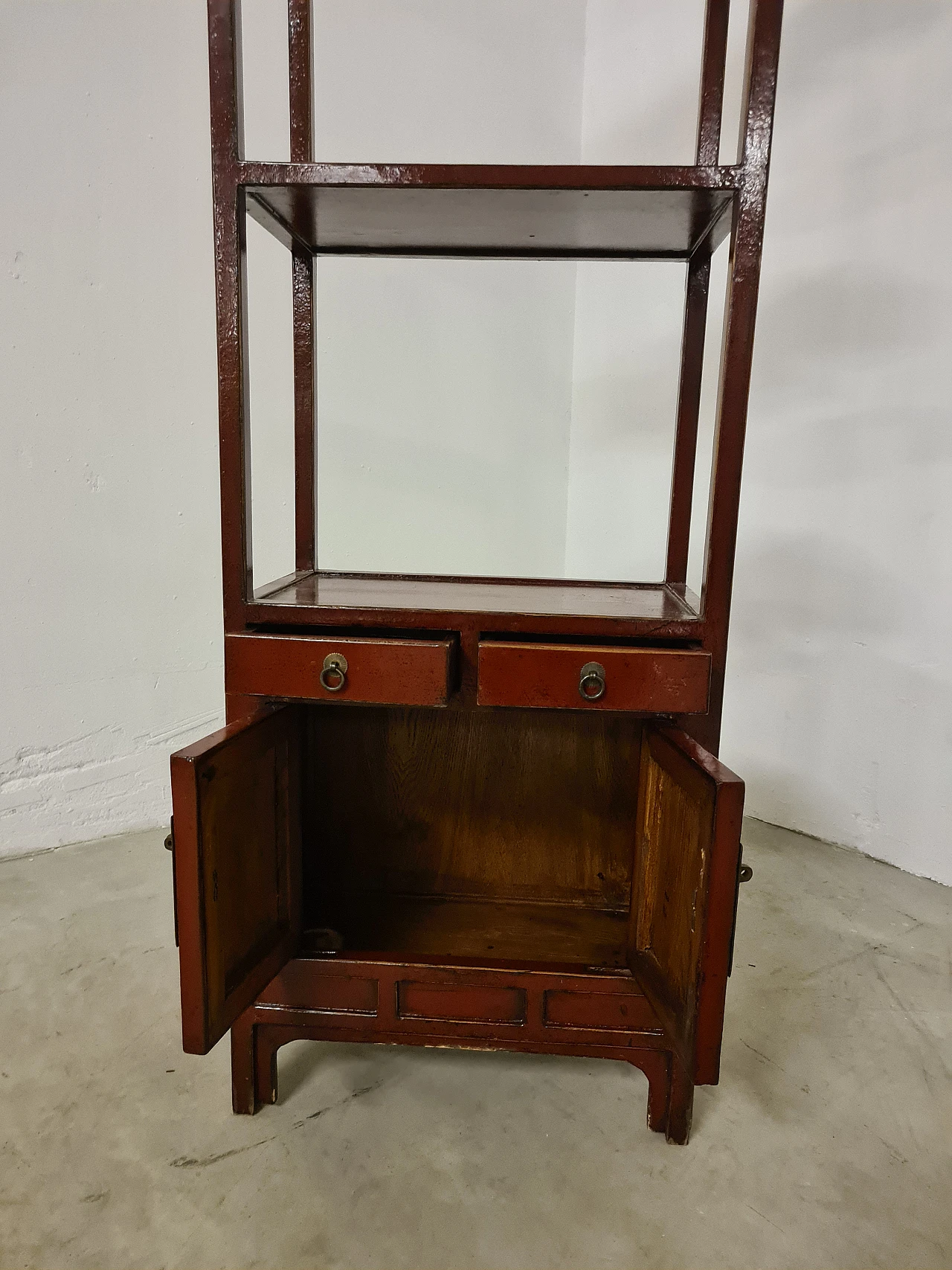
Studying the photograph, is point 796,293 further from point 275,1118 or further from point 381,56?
point 275,1118

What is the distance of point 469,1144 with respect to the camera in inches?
53.2

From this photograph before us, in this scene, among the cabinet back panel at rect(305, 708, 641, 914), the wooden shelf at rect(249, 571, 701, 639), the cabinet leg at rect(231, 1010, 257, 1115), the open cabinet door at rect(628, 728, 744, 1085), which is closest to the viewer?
the open cabinet door at rect(628, 728, 744, 1085)

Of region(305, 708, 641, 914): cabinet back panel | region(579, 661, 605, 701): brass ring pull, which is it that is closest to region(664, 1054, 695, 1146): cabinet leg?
region(305, 708, 641, 914): cabinet back panel

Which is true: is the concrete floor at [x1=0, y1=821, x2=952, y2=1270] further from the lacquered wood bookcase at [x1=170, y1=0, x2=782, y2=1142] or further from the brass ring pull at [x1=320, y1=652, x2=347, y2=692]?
the brass ring pull at [x1=320, y1=652, x2=347, y2=692]

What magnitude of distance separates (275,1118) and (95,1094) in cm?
34

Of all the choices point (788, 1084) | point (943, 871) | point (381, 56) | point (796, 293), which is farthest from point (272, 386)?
point (943, 871)

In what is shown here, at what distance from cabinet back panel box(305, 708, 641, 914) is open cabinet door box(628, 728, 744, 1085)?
233 mm

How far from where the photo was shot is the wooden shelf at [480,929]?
1.49 m

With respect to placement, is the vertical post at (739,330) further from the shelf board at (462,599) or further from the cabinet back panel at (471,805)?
the cabinet back panel at (471,805)

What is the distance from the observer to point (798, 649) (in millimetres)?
2594

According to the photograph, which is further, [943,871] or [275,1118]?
[943,871]

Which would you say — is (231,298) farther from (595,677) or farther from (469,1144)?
(469,1144)

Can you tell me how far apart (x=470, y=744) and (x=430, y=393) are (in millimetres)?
1529

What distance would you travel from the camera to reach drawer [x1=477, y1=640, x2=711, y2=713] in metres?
1.23
